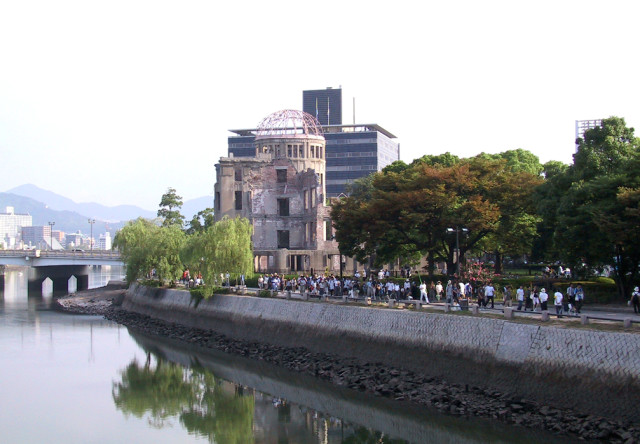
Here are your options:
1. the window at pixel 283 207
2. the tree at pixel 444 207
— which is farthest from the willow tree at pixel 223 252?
the window at pixel 283 207

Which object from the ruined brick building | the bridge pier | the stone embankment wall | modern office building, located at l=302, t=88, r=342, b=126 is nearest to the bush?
the ruined brick building

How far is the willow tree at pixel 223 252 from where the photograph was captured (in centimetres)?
5300

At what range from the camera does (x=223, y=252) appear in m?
52.9

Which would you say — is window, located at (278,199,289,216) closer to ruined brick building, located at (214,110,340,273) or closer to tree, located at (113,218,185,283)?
ruined brick building, located at (214,110,340,273)

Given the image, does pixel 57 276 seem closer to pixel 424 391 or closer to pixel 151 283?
pixel 151 283

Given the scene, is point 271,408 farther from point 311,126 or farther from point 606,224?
point 311,126

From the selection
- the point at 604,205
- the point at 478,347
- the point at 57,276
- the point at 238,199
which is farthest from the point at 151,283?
the point at 57,276

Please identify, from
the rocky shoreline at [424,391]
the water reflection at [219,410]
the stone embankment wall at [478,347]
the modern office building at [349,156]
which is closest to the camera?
the rocky shoreline at [424,391]

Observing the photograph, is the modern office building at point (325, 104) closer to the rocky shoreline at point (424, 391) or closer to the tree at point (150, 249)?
the tree at point (150, 249)

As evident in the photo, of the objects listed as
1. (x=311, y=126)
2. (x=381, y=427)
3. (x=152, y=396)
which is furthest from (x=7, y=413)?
(x=311, y=126)

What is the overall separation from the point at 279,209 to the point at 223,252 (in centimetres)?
3080

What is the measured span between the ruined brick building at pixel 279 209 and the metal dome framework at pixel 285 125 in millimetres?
4646

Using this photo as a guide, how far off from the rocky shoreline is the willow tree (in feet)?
15.0

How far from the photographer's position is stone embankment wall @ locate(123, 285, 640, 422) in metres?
24.8
